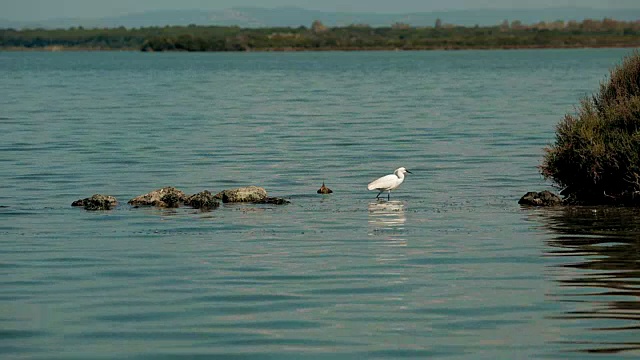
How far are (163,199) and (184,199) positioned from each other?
414 mm

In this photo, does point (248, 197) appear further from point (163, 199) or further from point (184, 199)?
point (163, 199)

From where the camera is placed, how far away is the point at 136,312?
15.6m

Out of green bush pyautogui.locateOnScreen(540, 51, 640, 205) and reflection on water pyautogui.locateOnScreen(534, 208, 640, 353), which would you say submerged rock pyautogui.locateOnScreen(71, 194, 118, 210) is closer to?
reflection on water pyautogui.locateOnScreen(534, 208, 640, 353)

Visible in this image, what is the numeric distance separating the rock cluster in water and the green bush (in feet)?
17.7

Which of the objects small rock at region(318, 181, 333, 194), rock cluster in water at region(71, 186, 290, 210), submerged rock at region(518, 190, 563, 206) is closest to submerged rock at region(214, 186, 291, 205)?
rock cluster in water at region(71, 186, 290, 210)

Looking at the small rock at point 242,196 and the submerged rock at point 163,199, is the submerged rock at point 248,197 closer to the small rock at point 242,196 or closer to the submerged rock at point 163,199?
the small rock at point 242,196

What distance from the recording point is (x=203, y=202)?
26.1 meters

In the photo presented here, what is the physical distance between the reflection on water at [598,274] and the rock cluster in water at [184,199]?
562 cm

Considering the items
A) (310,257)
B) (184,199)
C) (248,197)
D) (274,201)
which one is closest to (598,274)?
(310,257)

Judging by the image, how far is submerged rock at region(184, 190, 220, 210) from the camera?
26094mm

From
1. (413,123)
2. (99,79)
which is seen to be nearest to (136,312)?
(413,123)

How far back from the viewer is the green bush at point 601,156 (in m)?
24.9

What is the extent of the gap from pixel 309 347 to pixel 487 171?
69.2 ft

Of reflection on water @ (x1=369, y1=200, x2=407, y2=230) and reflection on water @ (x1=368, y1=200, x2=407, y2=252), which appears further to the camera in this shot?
reflection on water @ (x1=369, y1=200, x2=407, y2=230)
